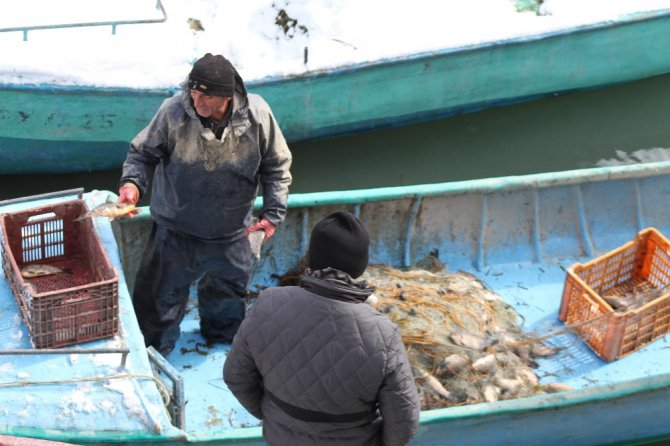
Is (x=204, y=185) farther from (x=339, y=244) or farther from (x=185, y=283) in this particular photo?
(x=339, y=244)

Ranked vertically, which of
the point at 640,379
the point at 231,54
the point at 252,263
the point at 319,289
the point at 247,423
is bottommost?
the point at 247,423

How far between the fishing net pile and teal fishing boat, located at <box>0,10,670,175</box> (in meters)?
2.12

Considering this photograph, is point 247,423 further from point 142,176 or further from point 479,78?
point 479,78

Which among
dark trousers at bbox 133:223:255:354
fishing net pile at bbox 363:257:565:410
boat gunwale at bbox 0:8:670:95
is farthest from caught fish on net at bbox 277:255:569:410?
boat gunwale at bbox 0:8:670:95

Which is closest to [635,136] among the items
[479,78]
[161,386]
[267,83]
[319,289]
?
[479,78]

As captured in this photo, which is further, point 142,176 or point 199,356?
point 199,356

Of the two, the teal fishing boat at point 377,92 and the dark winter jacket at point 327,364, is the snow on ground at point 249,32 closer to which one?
the teal fishing boat at point 377,92

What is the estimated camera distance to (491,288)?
6.57 m

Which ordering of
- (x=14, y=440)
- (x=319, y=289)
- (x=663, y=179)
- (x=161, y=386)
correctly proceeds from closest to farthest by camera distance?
(x=319, y=289) → (x=14, y=440) → (x=161, y=386) → (x=663, y=179)

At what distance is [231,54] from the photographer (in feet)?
26.6

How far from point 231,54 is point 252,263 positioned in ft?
9.93

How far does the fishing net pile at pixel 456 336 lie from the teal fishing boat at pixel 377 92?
2116mm

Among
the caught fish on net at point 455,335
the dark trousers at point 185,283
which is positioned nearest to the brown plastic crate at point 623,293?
the caught fish on net at point 455,335

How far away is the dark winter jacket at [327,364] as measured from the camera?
3.46 meters
